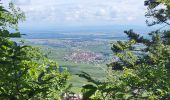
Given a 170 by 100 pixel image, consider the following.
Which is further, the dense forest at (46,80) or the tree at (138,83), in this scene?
the dense forest at (46,80)

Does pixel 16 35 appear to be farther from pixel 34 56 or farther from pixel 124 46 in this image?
pixel 124 46

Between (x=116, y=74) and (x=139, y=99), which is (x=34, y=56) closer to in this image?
(x=116, y=74)

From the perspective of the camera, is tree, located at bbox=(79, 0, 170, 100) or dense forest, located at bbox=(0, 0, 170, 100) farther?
dense forest, located at bbox=(0, 0, 170, 100)

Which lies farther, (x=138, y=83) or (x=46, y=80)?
(x=138, y=83)

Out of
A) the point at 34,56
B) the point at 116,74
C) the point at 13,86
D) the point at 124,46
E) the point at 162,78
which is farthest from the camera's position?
the point at 124,46

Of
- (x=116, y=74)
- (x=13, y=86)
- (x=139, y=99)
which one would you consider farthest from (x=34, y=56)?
(x=13, y=86)

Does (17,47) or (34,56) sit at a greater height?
(17,47)

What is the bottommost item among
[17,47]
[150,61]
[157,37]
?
[150,61]

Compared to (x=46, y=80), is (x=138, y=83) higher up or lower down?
lower down

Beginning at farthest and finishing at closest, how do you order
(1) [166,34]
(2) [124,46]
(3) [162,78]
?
(1) [166,34]
(2) [124,46]
(3) [162,78]

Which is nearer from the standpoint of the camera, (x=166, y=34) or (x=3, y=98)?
(x=3, y=98)
